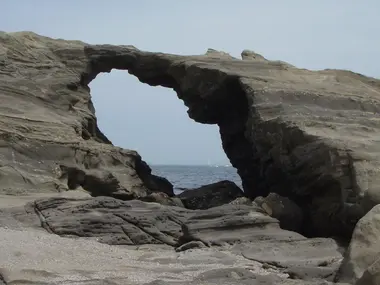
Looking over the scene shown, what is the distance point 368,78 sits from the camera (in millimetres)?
16797

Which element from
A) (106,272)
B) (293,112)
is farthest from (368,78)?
(106,272)

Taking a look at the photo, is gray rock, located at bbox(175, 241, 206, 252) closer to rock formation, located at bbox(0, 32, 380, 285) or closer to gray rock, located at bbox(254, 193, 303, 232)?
rock formation, located at bbox(0, 32, 380, 285)

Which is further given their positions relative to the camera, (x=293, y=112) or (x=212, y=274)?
(x=293, y=112)

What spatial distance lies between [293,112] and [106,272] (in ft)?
26.2

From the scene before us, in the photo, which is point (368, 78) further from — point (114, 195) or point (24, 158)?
point (24, 158)

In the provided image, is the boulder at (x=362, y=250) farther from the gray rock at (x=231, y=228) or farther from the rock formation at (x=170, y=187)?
the gray rock at (x=231, y=228)

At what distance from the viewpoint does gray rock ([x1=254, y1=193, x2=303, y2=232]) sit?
37.6ft

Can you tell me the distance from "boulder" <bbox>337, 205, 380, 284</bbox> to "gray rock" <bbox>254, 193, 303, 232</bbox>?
5005mm

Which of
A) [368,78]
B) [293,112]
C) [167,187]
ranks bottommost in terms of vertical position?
[167,187]

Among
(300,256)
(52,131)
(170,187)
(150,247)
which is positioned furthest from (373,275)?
(170,187)

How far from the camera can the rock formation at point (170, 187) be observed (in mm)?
7316

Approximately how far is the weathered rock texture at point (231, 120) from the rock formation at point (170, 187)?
0.12 feet

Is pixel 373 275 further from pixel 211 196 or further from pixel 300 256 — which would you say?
pixel 211 196

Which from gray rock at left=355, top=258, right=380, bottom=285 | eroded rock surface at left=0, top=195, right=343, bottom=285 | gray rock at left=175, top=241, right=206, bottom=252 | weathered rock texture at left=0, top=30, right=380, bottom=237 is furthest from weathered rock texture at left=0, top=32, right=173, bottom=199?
gray rock at left=355, top=258, right=380, bottom=285
